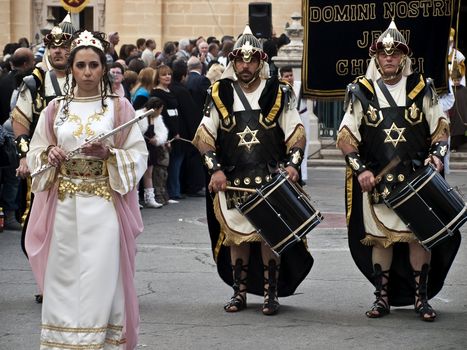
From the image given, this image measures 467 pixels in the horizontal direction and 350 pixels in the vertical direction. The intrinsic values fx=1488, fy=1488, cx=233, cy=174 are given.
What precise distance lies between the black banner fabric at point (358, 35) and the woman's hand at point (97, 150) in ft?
10.0

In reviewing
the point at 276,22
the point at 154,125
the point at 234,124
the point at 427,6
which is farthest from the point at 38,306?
the point at 276,22

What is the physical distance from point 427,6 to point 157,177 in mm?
7233

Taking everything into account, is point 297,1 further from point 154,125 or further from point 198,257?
point 198,257

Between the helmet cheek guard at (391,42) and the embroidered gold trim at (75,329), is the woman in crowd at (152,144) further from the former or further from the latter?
the embroidered gold trim at (75,329)

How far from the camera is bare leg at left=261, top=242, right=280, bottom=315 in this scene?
1073 cm

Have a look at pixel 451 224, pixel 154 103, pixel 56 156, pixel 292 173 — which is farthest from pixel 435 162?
pixel 154 103

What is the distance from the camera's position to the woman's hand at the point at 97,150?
28.5 ft

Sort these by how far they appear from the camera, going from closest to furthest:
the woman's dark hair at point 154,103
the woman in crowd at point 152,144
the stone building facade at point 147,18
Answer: the woman's dark hair at point 154,103, the woman in crowd at point 152,144, the stone building facade at point 147,18

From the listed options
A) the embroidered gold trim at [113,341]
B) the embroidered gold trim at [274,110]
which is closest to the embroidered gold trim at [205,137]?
the embroidered gold trim at [274,110]

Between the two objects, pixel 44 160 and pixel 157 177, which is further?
pixel 157 177

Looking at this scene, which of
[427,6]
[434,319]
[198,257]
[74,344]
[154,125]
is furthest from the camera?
[154,125]

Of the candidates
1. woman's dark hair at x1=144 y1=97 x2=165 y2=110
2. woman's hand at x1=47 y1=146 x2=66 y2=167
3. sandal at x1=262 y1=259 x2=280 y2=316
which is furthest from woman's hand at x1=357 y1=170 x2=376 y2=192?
woman's dark hair at x1=144 y1=97 x2=165 y2=110

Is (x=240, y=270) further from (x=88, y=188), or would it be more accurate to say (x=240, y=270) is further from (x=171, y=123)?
(x=171, y=123)

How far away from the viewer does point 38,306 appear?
11.0 metres
